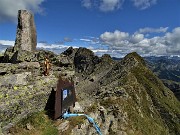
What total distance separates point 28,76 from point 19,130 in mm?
7195

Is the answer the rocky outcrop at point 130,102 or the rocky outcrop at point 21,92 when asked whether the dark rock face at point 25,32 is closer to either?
the rocky outcrop at point 130,102

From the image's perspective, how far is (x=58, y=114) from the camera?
2745 centimetres

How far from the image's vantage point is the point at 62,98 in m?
28.0

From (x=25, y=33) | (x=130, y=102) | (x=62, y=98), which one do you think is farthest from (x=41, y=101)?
(x=130, y=102)

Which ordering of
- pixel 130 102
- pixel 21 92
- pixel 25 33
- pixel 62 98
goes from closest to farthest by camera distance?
pixel 21 92
pixel 62 98
pixel 25 33
pixel 130 102

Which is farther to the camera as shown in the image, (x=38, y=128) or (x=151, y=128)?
(x=151, y=128)

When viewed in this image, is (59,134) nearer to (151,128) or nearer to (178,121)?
(151,128)

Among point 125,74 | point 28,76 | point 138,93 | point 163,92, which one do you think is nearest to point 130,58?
point 163,92

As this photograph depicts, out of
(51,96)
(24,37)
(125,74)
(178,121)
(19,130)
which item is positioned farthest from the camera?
(178,121)

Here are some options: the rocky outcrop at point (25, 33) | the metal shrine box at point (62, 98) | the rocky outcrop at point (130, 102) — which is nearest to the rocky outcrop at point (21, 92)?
the metal shrine box at point (62, 98)

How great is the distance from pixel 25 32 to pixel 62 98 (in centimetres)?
2847

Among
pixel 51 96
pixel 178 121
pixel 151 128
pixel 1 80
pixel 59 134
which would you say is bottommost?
pixel 178 121

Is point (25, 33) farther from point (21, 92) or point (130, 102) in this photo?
point (130, 102)

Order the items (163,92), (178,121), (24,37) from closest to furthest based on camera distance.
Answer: (24,37)
(178,121)
(163,92)
